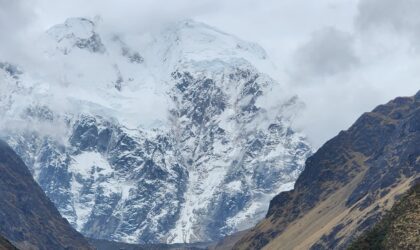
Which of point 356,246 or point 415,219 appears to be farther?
point 356,246

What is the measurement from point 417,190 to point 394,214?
559cm

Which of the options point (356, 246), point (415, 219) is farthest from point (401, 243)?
point (356, 246)

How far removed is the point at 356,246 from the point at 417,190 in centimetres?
1430

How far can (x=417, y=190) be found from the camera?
549ft

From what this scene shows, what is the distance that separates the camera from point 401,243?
508 feet

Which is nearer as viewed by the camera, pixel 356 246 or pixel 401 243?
pixel 401 243

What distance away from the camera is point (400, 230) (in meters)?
158

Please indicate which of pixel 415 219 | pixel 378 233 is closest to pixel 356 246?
pixel 378 233

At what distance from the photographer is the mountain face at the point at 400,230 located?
507 ft

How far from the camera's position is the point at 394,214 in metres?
167

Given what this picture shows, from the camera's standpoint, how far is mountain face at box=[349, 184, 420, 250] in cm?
15459

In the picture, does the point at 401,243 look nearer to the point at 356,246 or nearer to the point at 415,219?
the point at 415,219

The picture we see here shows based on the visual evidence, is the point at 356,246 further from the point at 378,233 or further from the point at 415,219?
the point at 415,219

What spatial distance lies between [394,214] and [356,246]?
30.2 feet
